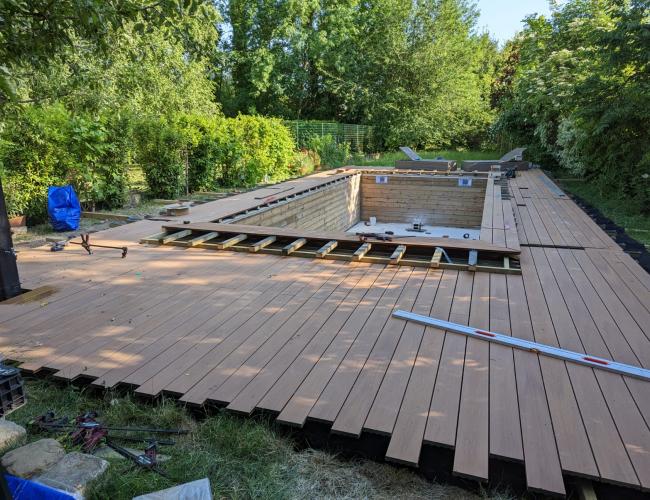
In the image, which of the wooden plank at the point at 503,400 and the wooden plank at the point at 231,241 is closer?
the wooden plank at the point at 503,400

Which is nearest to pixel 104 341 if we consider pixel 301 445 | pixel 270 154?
pixel 301 445

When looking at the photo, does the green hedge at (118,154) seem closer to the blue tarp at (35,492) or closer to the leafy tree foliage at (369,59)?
the blue tarp at (35,492)

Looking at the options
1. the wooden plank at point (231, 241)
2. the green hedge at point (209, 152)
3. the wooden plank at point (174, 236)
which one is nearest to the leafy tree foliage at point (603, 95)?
the wooden plank at point (231, 241)

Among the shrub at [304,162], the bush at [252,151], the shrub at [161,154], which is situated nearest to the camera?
the shrub at [161,154]

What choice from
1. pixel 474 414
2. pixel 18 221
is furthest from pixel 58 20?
pixel 18 221

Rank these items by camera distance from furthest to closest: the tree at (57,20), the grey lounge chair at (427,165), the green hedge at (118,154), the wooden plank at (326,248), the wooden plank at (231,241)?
the grey lounge chair at (427,165), the green hedge at (118,154), the wooden plank at (231,241), the wooden plank at (326,248), the tree at (57,20)

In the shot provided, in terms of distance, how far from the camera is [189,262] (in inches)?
165

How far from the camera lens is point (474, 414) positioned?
6.43 ft

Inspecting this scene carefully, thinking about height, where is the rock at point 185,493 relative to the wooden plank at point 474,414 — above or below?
above

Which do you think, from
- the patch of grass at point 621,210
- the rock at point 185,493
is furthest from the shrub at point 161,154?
the patch of grass at point 621,210

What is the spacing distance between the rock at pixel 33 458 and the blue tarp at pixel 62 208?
→ 16.2 ft

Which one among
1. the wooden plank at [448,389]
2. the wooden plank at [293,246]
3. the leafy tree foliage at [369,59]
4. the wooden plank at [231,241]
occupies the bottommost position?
the wooden plank at [448,389]

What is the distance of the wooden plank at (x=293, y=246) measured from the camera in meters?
4.39

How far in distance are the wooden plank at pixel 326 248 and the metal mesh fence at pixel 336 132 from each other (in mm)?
10956
